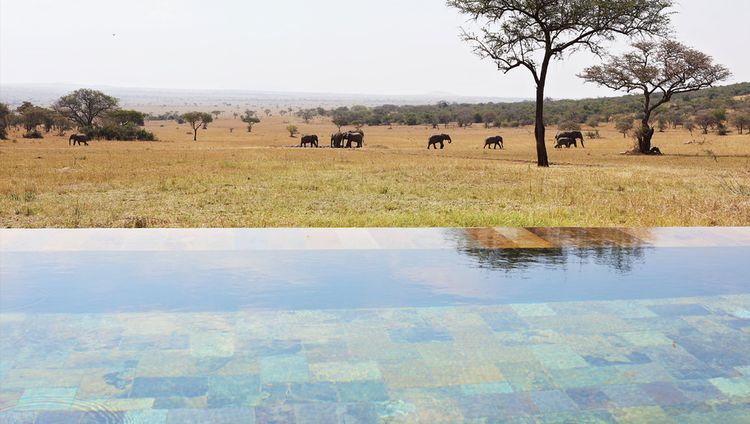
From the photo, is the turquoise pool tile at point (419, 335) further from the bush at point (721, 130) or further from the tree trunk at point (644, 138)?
the bush at point (721, 130)

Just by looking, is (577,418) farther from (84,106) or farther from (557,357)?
(84,106)

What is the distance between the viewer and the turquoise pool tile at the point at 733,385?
129 inches

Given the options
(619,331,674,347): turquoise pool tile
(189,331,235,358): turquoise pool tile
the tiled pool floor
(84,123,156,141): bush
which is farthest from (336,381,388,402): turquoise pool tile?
(84,123,156,141): bush

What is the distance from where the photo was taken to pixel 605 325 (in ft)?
14.0

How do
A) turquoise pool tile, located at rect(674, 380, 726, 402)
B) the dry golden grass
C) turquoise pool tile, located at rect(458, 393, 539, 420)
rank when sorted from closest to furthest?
turquoise pool tile, located at rect(458, 393, 539, 420) < turquoise pool tile, located at rect(674, 380, 726, 402) < the dry golden grass

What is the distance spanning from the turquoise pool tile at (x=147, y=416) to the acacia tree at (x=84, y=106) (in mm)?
63258

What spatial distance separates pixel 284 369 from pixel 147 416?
2.38 ft

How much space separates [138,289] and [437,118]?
253 feet

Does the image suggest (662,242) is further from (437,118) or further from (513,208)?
(437,118)

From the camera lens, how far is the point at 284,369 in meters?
3.48

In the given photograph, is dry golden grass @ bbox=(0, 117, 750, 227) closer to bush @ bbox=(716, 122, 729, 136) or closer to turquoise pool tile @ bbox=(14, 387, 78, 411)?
turquoise pool tile @ bbox=(14, 387, 78, 411)

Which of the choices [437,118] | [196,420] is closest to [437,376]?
[196,420]

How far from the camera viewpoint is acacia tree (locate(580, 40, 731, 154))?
1414 inches

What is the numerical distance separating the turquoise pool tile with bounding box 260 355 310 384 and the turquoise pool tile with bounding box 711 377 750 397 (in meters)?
1.89
